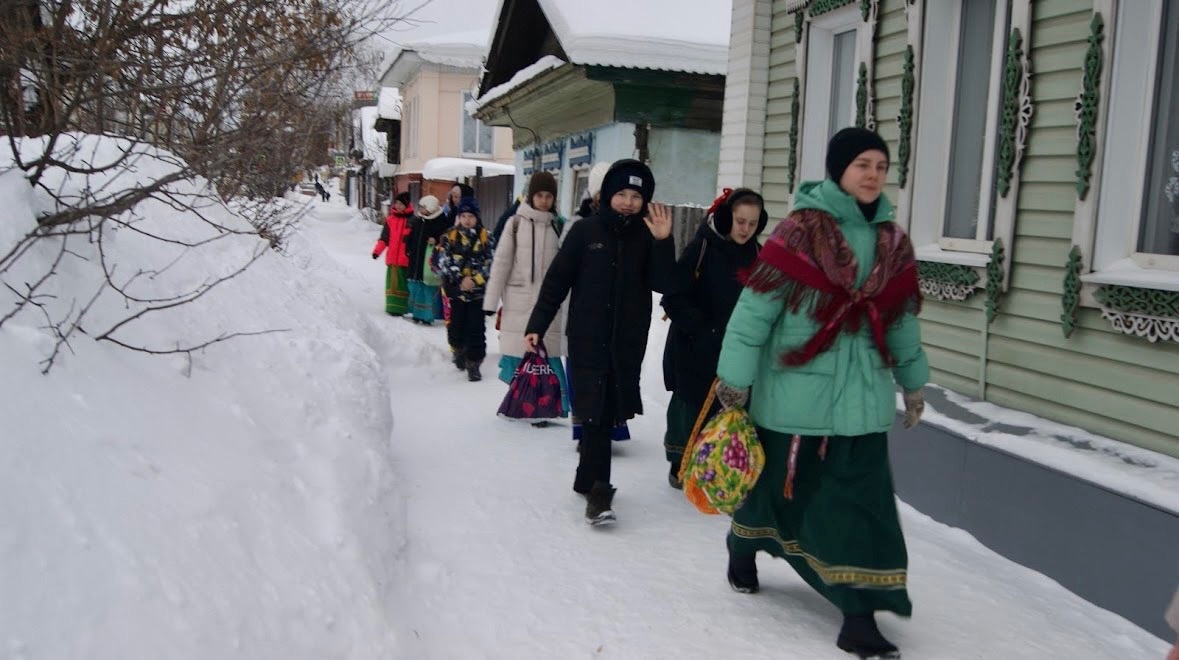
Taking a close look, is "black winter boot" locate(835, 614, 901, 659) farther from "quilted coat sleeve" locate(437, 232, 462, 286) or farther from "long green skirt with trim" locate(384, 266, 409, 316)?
"long green skirt with trim" locate(384, 266, 409, 316)

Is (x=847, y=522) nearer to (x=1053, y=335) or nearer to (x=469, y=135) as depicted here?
(x=1053, y=335)

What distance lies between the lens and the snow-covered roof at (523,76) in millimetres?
13047

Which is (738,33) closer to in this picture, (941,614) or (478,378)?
(478,378)

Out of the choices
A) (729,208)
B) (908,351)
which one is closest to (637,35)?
(729,208)

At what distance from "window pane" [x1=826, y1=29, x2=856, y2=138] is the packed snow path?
2737 mm

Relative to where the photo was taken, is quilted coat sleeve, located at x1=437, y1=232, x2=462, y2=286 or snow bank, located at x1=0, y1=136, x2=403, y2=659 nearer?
snow bank, located at x1=0, y1=136, x2=403, y2=659

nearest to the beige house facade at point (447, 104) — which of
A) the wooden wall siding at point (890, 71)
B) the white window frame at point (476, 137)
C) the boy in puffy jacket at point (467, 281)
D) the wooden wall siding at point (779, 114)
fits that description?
the white window frame at point (476, 137)

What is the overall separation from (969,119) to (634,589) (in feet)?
11.0

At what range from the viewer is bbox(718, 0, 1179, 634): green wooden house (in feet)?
13.3

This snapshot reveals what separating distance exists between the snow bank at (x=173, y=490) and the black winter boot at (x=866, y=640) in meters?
1.55

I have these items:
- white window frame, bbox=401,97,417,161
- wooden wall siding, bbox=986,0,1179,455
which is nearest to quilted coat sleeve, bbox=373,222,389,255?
wooden wall siding, bbox=986,0,1179,455

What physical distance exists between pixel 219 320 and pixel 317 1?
3.43 m

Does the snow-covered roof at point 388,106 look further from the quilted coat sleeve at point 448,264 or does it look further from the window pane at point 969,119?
the window pane at point 969,119

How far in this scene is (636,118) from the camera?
1262 cm
